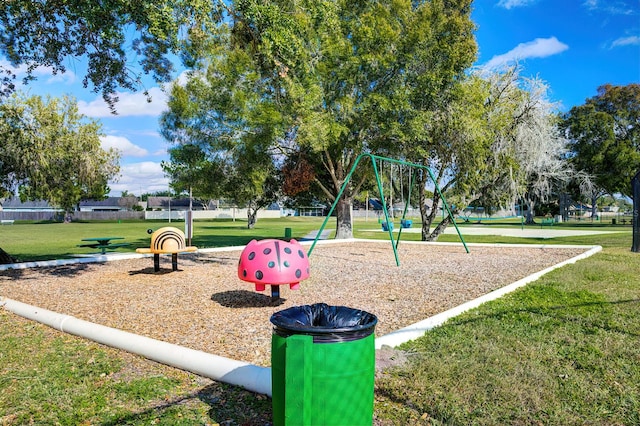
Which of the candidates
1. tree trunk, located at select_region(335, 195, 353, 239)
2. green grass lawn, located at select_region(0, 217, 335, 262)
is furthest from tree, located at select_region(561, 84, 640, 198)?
tree trunk, located at select_region(335, 195, 353, 239)

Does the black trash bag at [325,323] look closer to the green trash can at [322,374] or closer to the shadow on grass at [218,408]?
the green trash can at [322,374]

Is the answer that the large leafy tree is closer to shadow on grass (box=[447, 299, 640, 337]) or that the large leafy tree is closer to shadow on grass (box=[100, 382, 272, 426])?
shadow on grass (box=[447, 299, 640, 337])

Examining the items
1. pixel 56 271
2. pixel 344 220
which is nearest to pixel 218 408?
pixel 56 271

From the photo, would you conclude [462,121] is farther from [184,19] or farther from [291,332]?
[291,332]

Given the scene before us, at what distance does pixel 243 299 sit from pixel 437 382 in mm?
4375

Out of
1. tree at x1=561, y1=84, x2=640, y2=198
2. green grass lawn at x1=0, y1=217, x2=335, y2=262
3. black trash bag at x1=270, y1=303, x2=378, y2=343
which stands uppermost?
tree at x1=561, y1=84, x2=640, y2=198

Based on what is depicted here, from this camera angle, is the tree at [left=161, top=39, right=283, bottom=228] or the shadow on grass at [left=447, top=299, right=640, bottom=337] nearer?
the shadow on grass at [left=447, top=299, right=640, bottom=337]

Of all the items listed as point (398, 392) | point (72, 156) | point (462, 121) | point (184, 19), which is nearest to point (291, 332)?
point (398, 392)

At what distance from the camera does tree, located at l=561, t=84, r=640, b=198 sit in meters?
44.0

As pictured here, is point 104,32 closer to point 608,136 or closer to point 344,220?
point 344,220

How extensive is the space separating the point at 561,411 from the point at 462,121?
15.0 meters

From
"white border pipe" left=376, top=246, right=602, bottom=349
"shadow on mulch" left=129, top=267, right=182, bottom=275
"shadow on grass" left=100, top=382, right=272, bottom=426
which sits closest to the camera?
"shadow on grass" left=100, top=382, right=272, bottom=426

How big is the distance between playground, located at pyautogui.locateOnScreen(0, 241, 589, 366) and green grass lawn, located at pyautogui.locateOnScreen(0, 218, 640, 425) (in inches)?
30.2

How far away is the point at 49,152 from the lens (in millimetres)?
29219
